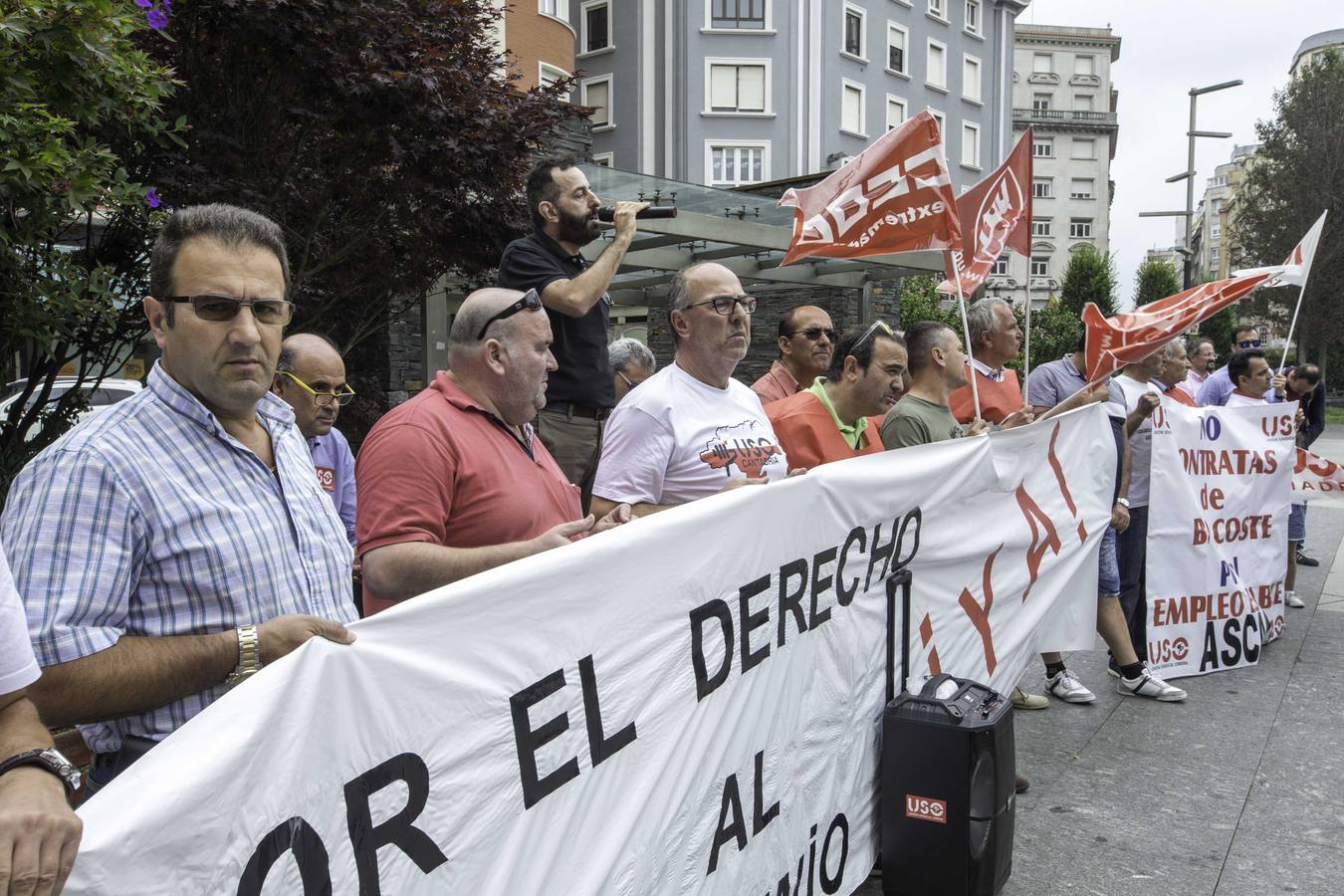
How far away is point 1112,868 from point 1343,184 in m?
44.1

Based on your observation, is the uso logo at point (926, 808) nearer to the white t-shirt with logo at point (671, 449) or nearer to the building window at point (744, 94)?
the white t-shirt with logo at point (671, 449)

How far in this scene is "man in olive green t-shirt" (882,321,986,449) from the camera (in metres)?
4.46

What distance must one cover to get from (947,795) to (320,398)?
263 centimetres

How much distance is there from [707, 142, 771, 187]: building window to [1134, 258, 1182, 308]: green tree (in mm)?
25896

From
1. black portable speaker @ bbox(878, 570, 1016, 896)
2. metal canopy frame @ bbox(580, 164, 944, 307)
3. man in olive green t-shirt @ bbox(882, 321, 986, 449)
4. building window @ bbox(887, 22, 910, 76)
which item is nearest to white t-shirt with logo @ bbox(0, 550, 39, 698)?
black portable speaker @ bbox(878, 570, 1016, 896)

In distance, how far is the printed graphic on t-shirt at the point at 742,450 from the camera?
11.3ft

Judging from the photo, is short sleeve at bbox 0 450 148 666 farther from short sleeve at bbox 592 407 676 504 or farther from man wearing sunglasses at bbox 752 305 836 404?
man wearing sunglasses at bbox 752 305 836 404

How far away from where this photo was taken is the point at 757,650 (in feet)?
8.96

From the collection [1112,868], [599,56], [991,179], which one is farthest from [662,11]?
[1112,868]

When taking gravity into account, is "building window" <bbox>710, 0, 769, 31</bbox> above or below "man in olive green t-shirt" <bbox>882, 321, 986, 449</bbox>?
above

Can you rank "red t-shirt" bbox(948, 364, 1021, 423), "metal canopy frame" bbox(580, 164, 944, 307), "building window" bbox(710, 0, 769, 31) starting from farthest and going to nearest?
"building window" bbox(710, 0, 769, 31)
"metal canopy frame" bbox(580, 164, 944, 307)
"red t-shirt" bbox(948, 364, 1021, 423)

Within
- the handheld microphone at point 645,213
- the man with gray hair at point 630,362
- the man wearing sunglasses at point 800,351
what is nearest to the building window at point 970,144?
the man with gray hair at point 630,362

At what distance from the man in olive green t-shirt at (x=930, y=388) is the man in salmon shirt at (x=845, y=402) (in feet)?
0.56

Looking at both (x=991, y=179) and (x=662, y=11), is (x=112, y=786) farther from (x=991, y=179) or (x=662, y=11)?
(x=662, y=11)
